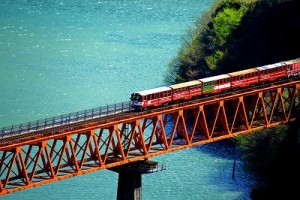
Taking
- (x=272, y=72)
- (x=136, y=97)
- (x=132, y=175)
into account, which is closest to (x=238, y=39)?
(x=272, y=72)

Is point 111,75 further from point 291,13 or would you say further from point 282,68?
point 282,68

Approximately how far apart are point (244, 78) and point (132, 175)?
16.4 metres

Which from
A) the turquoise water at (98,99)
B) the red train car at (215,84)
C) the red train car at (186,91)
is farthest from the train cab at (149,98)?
the turquoise water at (98,99)

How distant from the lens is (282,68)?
129 meters

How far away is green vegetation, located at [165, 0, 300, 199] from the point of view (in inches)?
5271

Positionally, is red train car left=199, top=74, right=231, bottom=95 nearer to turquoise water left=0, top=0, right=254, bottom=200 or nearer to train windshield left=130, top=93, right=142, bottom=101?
train windshield left=130, top=93, right=142, bottom=101

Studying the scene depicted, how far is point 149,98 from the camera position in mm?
115875

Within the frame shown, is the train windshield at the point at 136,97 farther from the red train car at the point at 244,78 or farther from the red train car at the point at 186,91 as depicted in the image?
the red train car at the point at 244,78

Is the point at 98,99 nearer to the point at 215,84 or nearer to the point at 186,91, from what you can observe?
the point at 215,84

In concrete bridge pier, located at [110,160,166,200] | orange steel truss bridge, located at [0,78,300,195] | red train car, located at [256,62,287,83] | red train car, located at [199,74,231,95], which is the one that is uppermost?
red train car, located at [256,62,287,83]

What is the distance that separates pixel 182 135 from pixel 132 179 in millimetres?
7231

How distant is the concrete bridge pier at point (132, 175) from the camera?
117 meters

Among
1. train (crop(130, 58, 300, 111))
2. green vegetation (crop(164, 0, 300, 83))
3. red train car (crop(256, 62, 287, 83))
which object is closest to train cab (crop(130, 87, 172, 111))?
train (crop(130, 58, 300, 111))

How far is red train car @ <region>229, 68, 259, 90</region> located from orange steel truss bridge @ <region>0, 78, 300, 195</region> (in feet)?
5.12
